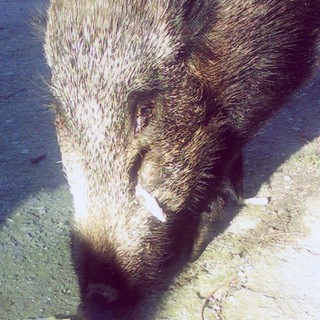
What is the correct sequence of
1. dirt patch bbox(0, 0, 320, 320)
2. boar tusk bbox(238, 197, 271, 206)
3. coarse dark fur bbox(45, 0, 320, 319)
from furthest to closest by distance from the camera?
boar tusk bbox(238, 197, 271, 206) → dirt patch bbox(0, 0, 320, 320) → coarse dark fur bbox(45, 0, 320, 319)

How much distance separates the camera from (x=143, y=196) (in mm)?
2270

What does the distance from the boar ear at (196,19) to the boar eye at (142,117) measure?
265 mm

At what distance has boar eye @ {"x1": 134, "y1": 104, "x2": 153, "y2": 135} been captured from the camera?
221cm

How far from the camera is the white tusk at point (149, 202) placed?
2.27 meters

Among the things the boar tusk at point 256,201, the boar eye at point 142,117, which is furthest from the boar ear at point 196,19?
the boar tusk at point 256,201

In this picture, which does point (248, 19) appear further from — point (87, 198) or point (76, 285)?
point (76, 285)

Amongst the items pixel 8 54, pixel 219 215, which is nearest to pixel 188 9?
→ pixel 219 215

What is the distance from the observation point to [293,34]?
260cm

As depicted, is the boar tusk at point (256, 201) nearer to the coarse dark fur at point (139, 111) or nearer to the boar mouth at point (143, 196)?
the coarse dark fur at point (139, 111)

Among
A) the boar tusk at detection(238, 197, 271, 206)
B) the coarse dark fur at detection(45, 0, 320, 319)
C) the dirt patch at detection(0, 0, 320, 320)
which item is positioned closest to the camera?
the coarse dark fur at detection(45, 0, 320, 319)

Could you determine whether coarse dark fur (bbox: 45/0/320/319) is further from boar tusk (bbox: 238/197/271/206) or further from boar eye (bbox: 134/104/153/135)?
boar tusk (bbox: 238/197/271/206)

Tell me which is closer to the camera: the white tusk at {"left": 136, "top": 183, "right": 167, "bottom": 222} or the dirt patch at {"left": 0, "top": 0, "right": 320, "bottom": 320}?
the white tusk at {"left": 136, "top": 183, "right": 167, "bottom": 222}

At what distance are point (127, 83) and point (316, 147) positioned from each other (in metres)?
1.48

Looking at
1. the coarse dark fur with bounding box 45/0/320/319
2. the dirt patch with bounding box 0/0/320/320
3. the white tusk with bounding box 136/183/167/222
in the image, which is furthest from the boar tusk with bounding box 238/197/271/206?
the white tusk with bounding box 136/183/167/222
